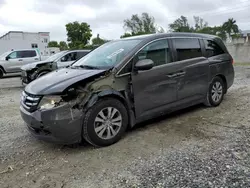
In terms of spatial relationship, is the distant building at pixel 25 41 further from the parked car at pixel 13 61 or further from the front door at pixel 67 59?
the front door at pixel 67 59

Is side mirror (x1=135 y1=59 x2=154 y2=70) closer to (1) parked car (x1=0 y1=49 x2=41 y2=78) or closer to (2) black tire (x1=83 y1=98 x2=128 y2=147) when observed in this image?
(2) black tire (x1=83 y1=98 x2=128 y2=147)

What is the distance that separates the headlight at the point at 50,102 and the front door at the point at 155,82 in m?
1.21

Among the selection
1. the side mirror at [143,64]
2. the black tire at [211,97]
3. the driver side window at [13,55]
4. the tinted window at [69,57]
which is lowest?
the black tire at [211,97]

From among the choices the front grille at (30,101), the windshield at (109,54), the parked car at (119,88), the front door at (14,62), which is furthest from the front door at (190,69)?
the front door at (14,62)

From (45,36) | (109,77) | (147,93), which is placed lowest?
(147,93)

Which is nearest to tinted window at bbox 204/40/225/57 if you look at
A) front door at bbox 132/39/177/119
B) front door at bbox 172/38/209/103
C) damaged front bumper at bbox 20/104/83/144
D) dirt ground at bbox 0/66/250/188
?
Answer: front door at bbox 172/38/209/103

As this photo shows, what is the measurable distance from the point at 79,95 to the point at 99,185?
1.30 metres

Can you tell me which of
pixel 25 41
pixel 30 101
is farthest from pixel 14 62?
pixel 25 41

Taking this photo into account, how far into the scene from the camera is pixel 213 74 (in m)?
5.40

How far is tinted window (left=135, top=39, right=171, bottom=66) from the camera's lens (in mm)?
4242

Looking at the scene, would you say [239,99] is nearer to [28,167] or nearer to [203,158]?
[203,158]

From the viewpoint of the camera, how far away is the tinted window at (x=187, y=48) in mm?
4784

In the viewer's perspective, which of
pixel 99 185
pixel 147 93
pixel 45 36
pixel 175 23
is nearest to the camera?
pixel 99 185

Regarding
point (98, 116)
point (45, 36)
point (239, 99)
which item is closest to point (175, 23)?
point (45, 36)
